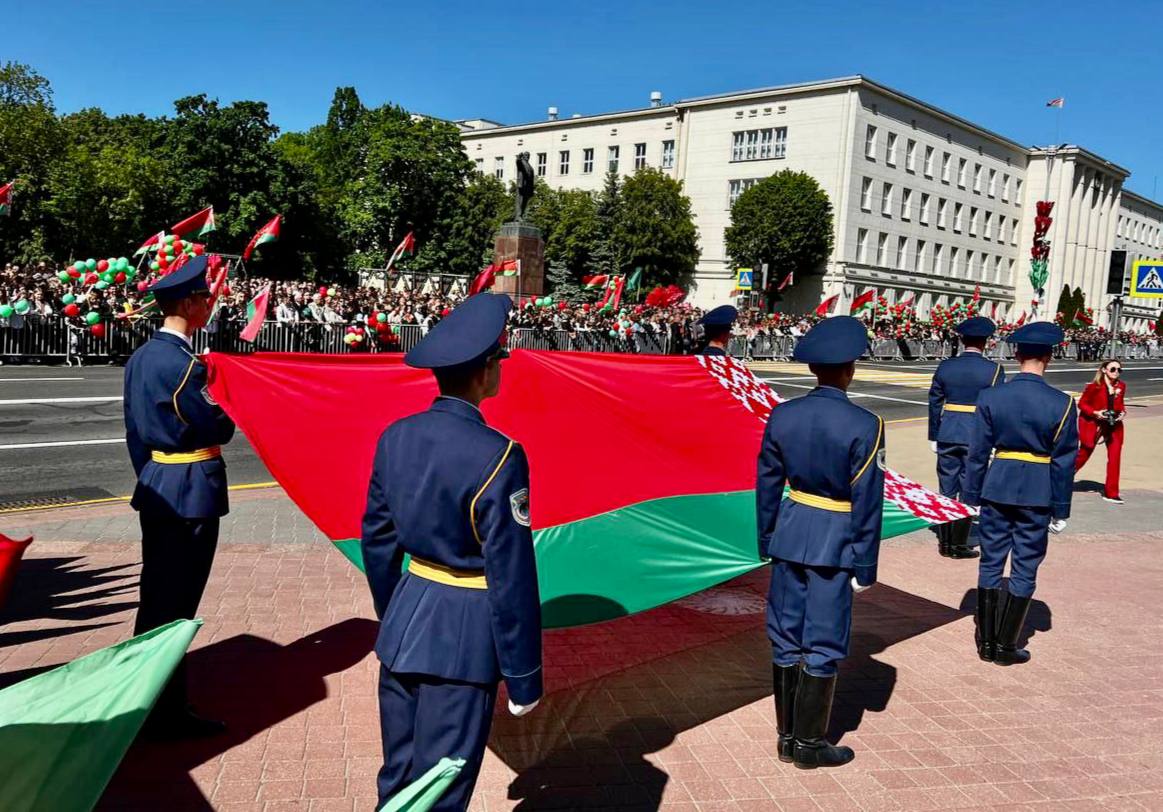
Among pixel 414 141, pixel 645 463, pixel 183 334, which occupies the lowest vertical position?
pixel 645 463

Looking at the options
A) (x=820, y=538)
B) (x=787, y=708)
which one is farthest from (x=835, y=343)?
(x=787, y=708)

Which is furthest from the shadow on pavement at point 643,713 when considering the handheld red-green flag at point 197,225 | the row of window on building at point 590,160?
the row of window on building at point 590,160

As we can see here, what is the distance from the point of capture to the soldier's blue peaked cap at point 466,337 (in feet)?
10.4

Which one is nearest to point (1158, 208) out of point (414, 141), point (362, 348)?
point (414, 141)

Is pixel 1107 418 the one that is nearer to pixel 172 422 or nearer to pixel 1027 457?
pixel 1027 457

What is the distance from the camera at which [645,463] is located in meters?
6.86

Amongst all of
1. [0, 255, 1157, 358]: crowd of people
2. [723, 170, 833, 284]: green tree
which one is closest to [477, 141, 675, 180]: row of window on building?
[723, 170, 833, 284]: green tree

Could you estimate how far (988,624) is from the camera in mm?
6262

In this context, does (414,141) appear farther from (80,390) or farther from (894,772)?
(894,772)

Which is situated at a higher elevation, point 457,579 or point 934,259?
point 934,259

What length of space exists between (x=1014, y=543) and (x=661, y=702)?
109 inches

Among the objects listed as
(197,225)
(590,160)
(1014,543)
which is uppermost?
(590,160)

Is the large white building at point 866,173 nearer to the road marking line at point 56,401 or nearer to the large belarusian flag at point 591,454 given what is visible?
the road marking line at point 56,401

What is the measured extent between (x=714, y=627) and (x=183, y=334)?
409 cm
